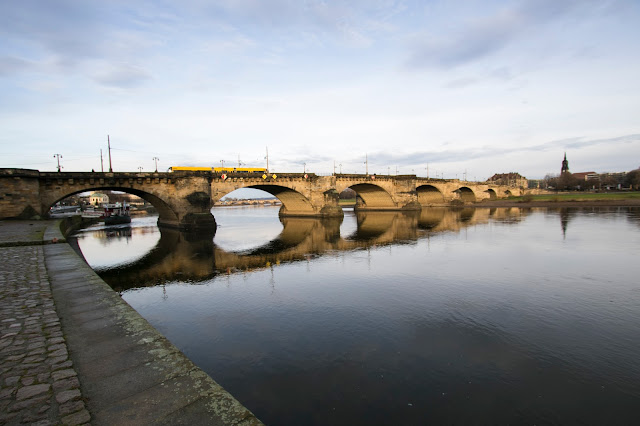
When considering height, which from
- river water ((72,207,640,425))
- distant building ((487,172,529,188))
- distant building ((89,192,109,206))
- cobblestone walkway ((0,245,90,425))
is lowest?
river water ((72,207,640,425))

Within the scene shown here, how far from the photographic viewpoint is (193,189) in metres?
36.2

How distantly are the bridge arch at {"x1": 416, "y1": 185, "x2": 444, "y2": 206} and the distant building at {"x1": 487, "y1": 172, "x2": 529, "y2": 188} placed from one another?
251ft

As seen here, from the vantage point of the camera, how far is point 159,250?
24.1 meters

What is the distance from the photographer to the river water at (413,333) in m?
5.58

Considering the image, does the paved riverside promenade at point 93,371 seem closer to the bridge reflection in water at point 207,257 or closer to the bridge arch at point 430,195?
the bridge reflection in water at point 207,257

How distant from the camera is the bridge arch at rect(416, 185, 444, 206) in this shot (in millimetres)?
76519

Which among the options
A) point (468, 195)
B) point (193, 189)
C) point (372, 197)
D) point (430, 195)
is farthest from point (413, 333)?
point (468, 195)

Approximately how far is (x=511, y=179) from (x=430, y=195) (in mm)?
104171

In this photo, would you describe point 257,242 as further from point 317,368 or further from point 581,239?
point 581,239

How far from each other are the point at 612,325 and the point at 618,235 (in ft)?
72.3

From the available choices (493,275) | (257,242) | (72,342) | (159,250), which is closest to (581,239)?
(493,275)

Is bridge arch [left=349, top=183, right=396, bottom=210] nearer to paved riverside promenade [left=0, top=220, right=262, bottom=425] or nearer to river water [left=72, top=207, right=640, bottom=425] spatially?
river water [left=72, top=207, right=640, bottom=425]

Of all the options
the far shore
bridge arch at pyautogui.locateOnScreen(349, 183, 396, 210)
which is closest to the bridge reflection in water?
bridge arch at pyautogui.locateOnScreen(349, 183, 396, 210)

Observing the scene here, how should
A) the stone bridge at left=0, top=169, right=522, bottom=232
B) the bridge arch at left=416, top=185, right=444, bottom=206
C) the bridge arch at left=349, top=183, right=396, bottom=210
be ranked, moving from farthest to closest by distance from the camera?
1. the bridge arch at left=416, top=185, right=444, bottom=206
2. the bridge arch at left=349, top=183, right=396, bottom=210
3. the stone bridge at left=0, top=169, right=522, bottom=232
